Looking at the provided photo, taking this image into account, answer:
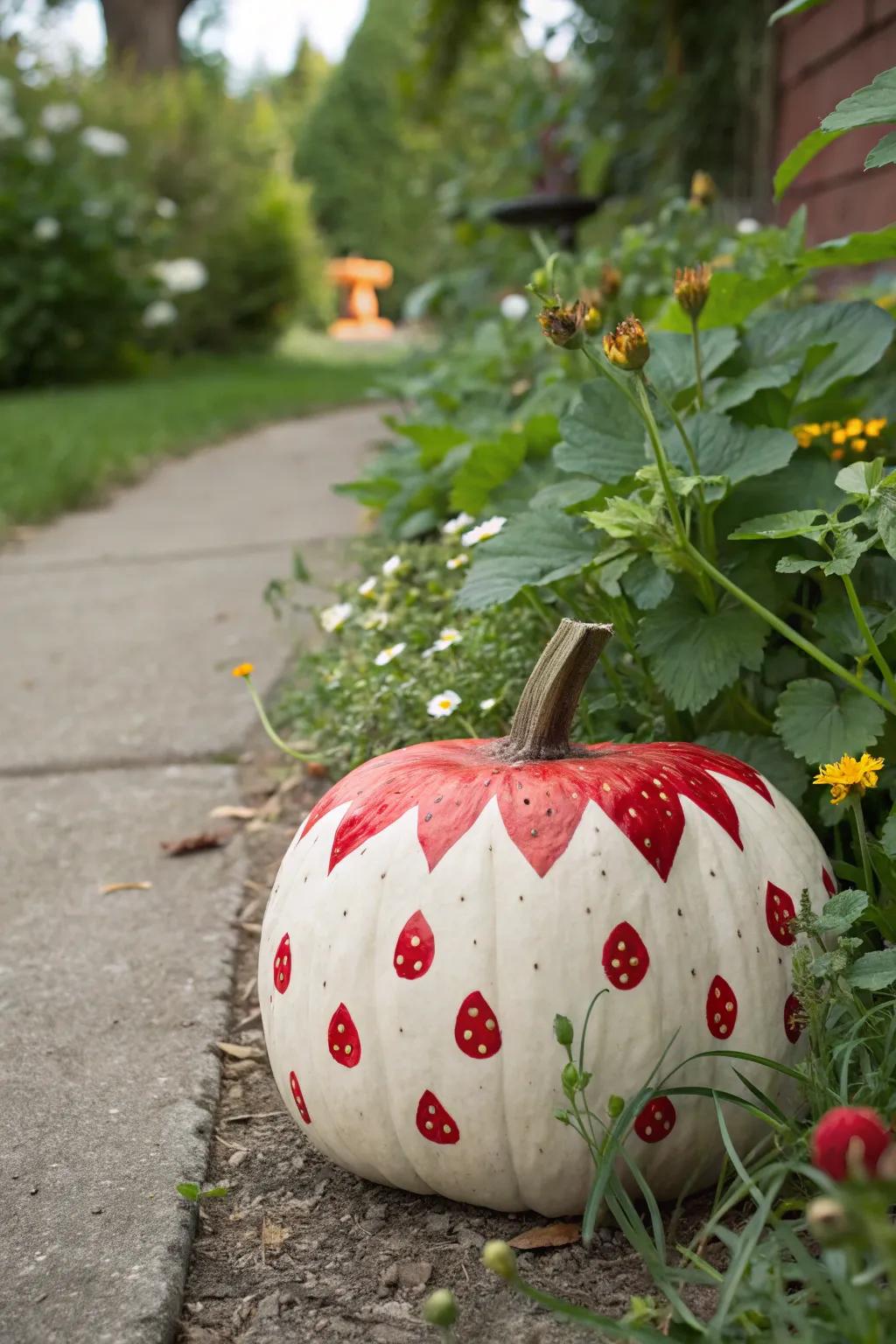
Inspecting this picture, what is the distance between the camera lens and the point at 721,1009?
1.32m

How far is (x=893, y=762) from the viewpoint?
5.61ft

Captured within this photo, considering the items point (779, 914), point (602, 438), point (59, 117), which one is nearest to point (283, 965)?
point (779, 914)

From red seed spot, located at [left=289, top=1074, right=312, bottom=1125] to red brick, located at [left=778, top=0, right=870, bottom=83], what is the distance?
11.7 ft

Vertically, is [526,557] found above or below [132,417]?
below

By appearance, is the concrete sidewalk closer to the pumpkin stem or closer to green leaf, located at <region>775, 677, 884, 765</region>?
the pumpkin stem

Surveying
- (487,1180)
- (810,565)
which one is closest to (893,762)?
(810,565)

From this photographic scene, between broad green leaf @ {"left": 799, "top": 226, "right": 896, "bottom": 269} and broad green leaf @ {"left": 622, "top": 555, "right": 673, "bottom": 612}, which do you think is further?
broad green leaf @ {"left": 799, "top": 226, "right": 896, "bottom": 269}

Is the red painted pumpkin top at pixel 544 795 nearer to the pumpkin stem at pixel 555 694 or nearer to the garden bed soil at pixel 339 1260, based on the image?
the pumpkin stem at pixel 555 694

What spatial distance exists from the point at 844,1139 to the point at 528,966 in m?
0.44

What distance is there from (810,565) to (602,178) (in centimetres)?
594

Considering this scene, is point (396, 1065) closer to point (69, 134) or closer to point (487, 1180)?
point (487, 1180)

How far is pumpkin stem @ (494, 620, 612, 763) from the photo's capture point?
4.78ft

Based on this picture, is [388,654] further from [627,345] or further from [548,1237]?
[548,1237]

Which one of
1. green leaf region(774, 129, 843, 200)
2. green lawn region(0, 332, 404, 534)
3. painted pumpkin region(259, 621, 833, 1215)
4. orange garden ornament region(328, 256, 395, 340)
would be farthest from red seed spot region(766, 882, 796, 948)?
orange garden ornament region(328, 256, 395, 340)
